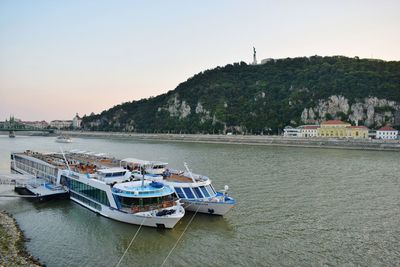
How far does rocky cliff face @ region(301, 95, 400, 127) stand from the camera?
373 ft

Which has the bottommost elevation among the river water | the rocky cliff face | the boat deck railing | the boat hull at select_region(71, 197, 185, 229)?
the river water

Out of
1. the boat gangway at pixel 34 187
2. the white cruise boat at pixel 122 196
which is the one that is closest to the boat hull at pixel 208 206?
the white cruise boat at pixel 122 196

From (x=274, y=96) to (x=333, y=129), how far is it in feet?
142

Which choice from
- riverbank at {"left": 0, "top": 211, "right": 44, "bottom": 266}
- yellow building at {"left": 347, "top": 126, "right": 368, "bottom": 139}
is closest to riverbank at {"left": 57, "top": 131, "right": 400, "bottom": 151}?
yellow building at {"left": 347, "top": 126, "right": 368, "bottom": 139}

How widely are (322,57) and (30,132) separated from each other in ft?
536

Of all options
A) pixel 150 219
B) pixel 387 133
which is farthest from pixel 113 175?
pixel 387 133

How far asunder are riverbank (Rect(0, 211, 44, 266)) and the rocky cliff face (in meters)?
115

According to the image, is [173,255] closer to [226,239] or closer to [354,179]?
[226,239]

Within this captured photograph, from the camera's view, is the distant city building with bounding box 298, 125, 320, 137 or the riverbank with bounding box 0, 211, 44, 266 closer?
the riverbank with bounding box 0, 211, 44, 266

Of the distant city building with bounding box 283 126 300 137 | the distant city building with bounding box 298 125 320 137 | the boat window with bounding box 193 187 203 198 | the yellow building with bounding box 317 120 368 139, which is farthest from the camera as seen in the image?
the distant city building with bounding box 283 126 300 137

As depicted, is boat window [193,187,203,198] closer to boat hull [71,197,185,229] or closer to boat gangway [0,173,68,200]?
boat hull [71,197,185,229]

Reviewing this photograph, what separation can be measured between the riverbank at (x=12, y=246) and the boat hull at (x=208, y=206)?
1038 cm

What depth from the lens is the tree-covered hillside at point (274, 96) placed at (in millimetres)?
122562

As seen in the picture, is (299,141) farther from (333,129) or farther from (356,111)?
(356,111)
